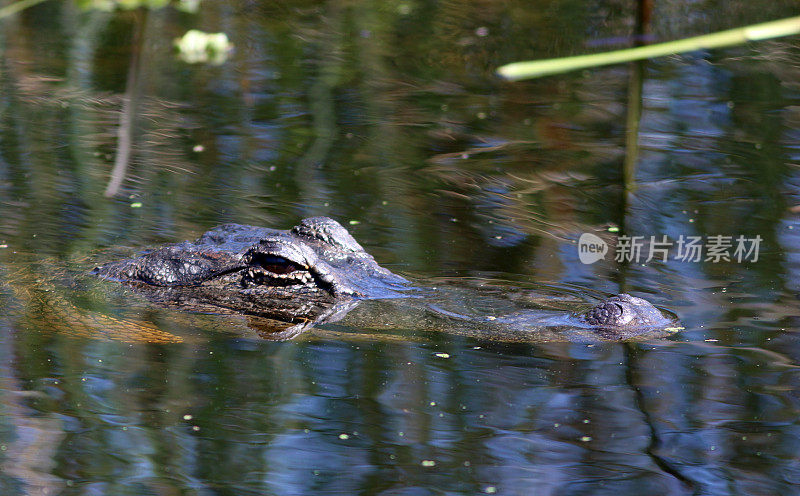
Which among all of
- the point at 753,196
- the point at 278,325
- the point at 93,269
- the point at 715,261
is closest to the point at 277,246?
the point at 278,325

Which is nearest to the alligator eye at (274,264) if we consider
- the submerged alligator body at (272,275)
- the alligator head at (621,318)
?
the submerged alligator body at (272,275)

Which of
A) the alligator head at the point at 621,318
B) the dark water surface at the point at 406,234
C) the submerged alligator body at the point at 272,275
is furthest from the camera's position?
the submerged alligator body at the point at 272,275

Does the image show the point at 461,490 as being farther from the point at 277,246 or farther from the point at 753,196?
the point at 753,196

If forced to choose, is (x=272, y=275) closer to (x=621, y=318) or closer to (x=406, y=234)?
(x=406, y=234)

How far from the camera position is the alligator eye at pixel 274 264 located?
4.63 meters

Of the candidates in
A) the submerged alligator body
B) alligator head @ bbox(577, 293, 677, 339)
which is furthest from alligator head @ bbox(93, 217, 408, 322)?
alligator head @ bbox(577, 293, 677, 339)

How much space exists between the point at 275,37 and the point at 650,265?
278 inches

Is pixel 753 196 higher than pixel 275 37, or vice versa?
pixel 275 37

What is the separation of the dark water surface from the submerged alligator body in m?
0.16

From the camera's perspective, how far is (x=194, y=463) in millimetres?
3207

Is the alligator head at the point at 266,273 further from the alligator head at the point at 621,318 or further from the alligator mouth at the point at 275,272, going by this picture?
the alligator head at the point at 621,318

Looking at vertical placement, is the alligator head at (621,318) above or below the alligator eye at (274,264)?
below

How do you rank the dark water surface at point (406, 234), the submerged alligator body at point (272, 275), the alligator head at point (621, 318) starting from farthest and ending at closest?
the submerged alligator body at point (272, 275) < the alligator head at point (621, 318) < the dark water surface at point (406, 234)

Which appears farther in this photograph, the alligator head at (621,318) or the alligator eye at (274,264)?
the alligator eye at (274,264)
